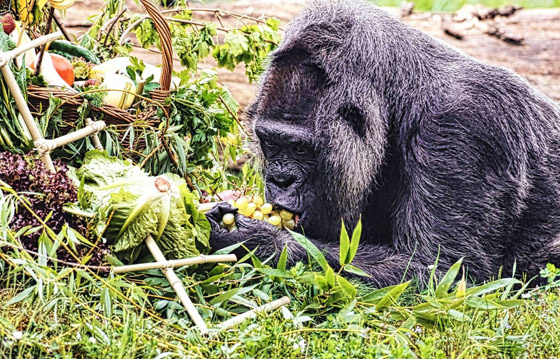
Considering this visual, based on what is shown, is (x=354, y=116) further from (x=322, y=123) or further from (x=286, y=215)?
(x=286, y=215)

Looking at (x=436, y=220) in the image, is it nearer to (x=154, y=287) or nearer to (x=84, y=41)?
(x=154, y=287)

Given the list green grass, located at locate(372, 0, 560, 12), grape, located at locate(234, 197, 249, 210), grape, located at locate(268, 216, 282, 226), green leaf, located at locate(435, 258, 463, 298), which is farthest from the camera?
green grass, located at locate(372, 0, 560, 12)

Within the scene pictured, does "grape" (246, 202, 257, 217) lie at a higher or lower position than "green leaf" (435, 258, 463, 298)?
lower

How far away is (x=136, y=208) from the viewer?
9.21 ft

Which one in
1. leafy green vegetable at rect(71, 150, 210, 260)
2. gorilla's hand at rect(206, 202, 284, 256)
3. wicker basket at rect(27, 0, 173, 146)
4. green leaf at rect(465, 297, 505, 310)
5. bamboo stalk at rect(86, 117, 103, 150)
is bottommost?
gorilla's hand at rect(206, 202, 284, 256)

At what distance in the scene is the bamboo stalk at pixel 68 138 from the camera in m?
2.94

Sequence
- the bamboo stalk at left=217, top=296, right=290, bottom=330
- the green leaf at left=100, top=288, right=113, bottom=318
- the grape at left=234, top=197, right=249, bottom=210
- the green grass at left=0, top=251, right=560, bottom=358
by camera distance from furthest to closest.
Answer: the grape at left=234, top=197, right=249, bottom=210
the bamboo stalk at left=217, top=296, right=290, bottom=330
the green leaf at left=100, top=288, right=113, bottom=318
the green grass at left=0, top=251, right=560, bottom=358

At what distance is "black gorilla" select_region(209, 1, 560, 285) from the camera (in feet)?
10.7

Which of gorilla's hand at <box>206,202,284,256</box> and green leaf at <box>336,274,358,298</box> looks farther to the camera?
gorilla's hand at <box>206,202,284,256</box>

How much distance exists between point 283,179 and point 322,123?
32 cm

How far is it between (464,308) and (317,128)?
3.42 ft

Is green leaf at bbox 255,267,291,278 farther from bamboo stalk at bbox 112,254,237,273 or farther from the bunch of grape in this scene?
the bunch of grape

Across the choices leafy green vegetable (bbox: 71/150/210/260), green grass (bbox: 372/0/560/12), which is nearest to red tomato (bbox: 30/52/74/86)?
leafy green vegetable (bbox: 71/150/210/260)

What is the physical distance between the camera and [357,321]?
108 inches
